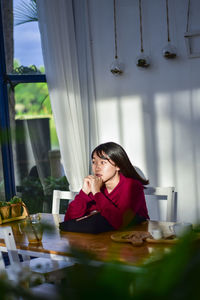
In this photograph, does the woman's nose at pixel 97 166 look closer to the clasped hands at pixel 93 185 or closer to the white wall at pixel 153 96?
the clasped hands at pixel 93 185

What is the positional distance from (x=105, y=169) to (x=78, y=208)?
0.98 ft

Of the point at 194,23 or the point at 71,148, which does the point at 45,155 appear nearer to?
the point at 71,148

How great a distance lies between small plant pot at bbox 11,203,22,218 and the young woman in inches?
14.2

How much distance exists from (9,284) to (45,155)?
3.93m

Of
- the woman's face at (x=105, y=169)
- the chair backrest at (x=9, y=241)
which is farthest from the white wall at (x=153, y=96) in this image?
the chair backrest at (x=9, y=241)

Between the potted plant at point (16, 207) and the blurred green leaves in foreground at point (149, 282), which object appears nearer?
the blurred green leaves in foreground at point (149, 282)

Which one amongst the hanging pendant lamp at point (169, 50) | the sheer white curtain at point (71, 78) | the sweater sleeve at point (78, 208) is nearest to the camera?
the sweater sleeve at point (78, 208)

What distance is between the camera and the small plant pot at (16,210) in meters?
2.83

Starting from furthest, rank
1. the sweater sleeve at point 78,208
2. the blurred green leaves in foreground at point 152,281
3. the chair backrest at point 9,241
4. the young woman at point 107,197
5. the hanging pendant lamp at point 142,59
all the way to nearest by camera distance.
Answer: the hanging pendant lamp at point 142,59 < the sweater sleeve at point 78,208 < the young woman at point 107,197 < the chair backrest at point 9,241 < the blurred green leaves in foreground at point 152,281

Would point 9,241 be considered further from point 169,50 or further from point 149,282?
point 169,50

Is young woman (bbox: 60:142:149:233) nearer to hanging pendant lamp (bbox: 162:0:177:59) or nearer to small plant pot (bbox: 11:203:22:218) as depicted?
small plant pot (bbox: 11:203:22:218)

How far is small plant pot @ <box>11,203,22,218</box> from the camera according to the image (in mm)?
2829

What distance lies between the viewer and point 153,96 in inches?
154

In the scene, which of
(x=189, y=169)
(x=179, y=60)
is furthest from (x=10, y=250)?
(x=179, y=60)
